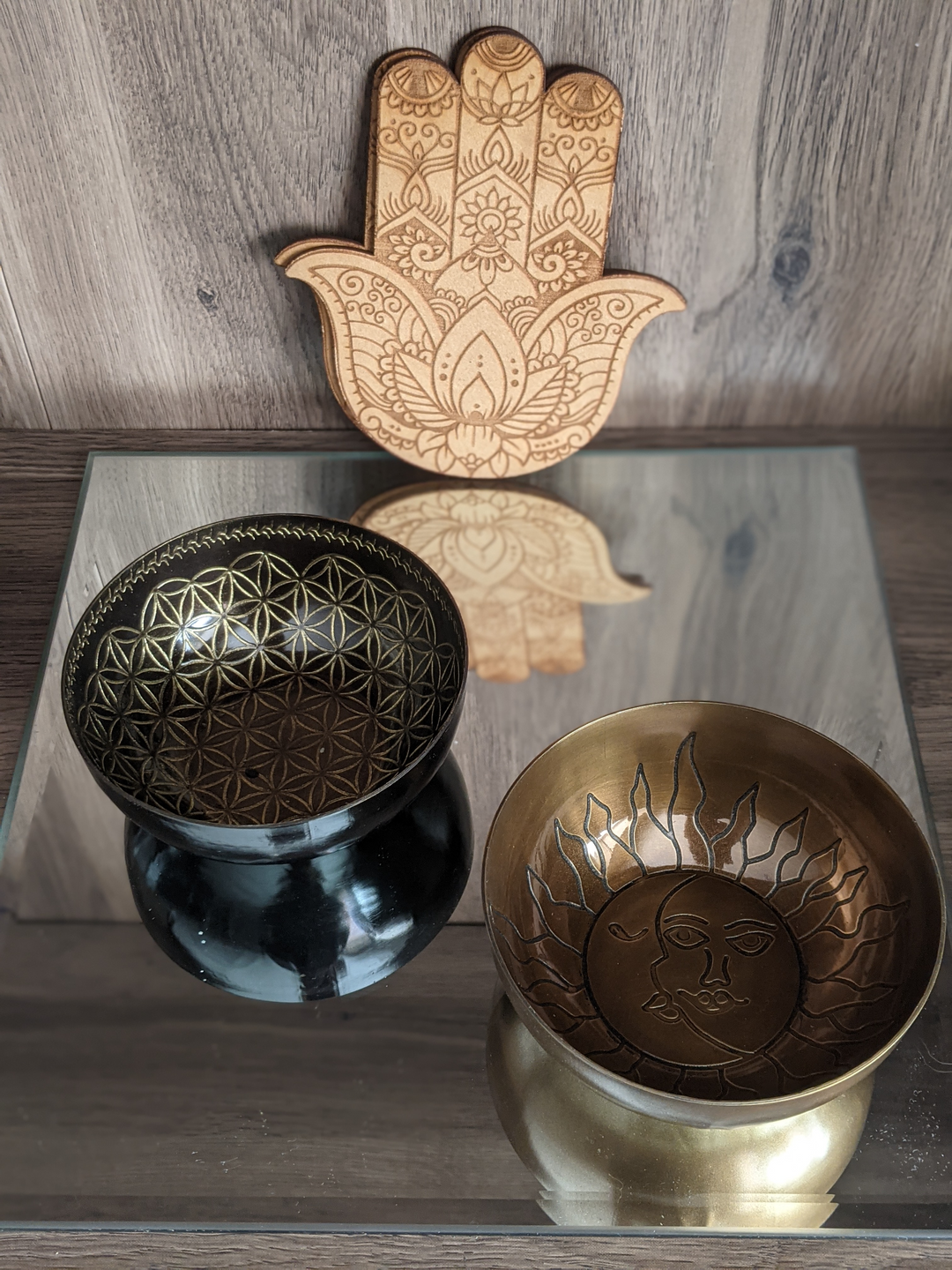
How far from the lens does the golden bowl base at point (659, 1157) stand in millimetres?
472

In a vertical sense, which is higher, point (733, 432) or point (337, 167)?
point (337, 167)

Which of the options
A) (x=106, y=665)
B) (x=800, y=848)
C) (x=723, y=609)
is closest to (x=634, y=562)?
(x=723, y=609)

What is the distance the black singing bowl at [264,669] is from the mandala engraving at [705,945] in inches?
4.6

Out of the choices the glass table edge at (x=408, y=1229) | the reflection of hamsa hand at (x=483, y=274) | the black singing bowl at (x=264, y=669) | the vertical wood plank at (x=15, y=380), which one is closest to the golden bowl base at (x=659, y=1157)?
the glass table edge at (x=408, y=1229)

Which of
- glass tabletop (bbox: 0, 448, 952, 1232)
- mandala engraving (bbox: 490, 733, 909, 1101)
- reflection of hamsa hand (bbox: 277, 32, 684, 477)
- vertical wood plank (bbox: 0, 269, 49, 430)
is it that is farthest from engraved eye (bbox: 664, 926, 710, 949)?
vertical wood plank (bbox: 0, 269, 49, 430)

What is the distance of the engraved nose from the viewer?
548mm

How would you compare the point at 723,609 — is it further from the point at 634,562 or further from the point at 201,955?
the point at 201,955

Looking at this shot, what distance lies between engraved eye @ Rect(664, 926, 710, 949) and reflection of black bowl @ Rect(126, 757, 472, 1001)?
0.12 metres

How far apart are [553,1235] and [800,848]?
24cm

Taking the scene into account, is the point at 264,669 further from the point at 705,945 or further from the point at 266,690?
the point at 705,945

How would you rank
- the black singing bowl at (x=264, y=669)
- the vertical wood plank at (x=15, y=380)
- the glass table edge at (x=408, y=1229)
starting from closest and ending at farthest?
the glass table edge at (x=408, y=1229)
the black singing bowl at (x=264, y=669)
the vertical wood plank at (x=15, y=380)

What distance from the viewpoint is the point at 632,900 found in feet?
1.92

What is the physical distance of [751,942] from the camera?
565 millimetres

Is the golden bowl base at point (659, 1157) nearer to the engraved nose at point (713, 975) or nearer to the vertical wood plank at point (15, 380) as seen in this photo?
the engraved nose at point (713, 975)
